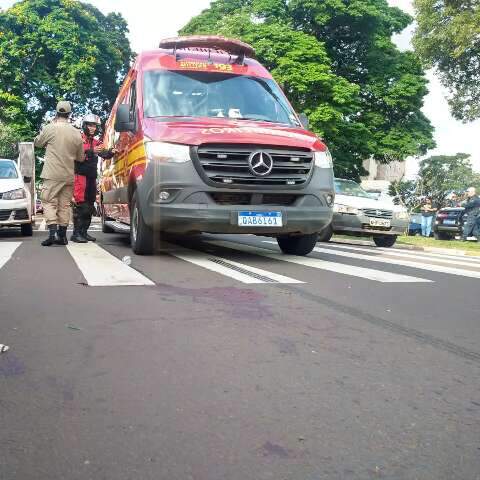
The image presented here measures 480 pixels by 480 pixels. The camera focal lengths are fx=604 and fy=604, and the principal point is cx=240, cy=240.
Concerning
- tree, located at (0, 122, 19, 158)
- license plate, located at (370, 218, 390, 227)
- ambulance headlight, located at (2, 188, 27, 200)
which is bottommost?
license plate, located at (370, 218, 390, 227)

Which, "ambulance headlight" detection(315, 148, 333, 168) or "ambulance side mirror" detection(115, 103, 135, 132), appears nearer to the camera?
"ambulance headlight" detection(315, 148, 333, 168)

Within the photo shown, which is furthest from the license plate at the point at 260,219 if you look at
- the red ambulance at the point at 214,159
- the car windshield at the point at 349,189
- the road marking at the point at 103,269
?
the car windshield at the point at 349,189

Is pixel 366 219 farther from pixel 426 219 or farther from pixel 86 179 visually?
pixel 426 219

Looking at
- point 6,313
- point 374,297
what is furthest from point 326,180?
point 6,313

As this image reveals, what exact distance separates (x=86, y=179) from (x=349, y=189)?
23.8 ft

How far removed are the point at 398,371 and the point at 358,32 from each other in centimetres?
3072

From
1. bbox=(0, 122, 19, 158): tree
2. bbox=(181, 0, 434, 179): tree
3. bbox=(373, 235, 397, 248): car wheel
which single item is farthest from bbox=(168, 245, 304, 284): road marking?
bbox=(0, 122, 19, 158): tree

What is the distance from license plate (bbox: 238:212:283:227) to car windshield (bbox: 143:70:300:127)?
1.44m

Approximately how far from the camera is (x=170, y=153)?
6453mm

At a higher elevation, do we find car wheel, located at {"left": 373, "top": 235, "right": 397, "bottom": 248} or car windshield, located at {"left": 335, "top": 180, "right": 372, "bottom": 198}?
car windshield, located at {"left": 335, "top": 180, "right": 372, "bottom": 198}

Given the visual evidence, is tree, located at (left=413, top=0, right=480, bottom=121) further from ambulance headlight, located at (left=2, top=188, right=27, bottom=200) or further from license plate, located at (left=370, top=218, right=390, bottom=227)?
ambulance headlight, located at (left=2, top=188, right=27, bottom=200)

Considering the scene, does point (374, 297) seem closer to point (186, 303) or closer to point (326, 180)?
point (186, 303)

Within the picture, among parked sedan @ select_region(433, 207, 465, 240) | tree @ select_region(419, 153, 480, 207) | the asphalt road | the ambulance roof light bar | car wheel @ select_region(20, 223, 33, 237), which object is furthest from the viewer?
tree @ select_region(419, 153, 480, 207)

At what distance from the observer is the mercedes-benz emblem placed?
6.52m
